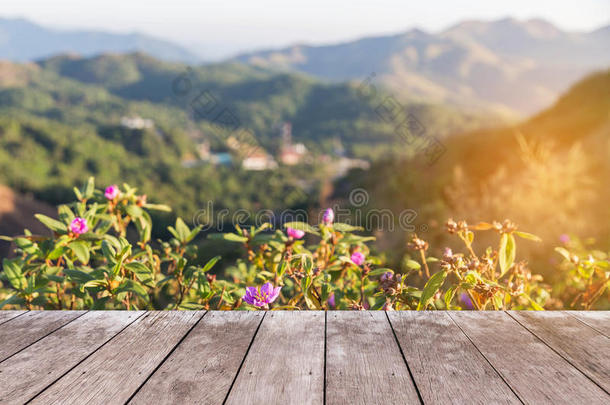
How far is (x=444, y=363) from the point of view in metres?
1.02

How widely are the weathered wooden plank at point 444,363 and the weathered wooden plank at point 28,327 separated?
0.95 meters

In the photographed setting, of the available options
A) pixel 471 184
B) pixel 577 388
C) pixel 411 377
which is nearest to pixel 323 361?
pixel 411 377

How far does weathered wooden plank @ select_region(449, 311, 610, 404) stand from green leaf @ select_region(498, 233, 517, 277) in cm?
22

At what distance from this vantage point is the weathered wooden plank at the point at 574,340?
1015 millimetres

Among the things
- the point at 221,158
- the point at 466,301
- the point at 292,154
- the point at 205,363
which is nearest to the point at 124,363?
the point at 205,363

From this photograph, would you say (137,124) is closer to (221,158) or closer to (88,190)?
(221,158)

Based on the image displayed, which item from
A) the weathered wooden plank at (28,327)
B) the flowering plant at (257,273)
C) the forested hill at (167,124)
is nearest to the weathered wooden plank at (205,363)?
the flowering plant at (257,273)

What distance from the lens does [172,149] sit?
44656 mm

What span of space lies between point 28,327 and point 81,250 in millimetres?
357

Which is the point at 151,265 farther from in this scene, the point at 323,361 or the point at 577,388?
the point at 577,388

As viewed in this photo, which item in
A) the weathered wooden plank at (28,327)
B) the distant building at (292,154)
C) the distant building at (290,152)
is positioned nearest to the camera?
the weathered wooden plank at (28,327)

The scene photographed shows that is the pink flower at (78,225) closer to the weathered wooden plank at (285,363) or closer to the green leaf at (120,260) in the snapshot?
the green leaf at (120,260)

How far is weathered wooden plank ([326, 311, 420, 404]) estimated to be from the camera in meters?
0.88

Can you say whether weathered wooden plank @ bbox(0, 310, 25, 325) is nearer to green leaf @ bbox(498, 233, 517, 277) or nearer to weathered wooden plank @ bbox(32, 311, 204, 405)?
weathered wooden plank @ bbox(32, 311, 204, 405)
